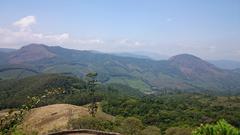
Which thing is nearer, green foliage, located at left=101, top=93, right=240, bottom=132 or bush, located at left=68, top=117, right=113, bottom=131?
bush, located at left=68, top=117, right=113, bottom=131

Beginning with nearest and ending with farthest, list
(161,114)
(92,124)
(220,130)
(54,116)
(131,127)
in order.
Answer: (220,130), (92,124), (131,127), (54,116), (161,114)

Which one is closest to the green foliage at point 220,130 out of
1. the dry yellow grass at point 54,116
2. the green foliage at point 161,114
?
the dry yellow grass at point 54,116

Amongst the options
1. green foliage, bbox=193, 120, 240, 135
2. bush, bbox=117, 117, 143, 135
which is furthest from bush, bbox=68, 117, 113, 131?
green foliage, bbox=193, 120, 240, 135

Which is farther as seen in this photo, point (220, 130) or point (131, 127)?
point (131, 127)

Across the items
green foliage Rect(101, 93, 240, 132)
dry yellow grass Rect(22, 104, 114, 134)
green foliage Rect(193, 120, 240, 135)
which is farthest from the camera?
green foliage Rect(101, 93, 240, 132)

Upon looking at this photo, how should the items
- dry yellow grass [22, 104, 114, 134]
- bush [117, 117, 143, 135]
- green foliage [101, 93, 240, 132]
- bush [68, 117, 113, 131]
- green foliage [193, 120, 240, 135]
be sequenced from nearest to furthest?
green foliage [193, 120, 240, 135], bush [68, 117, 113, 131], bush [117, 117, 143, 135], dry yellow grass [22, 104, 114, 134], green foliage [101, 93, 240, 132]

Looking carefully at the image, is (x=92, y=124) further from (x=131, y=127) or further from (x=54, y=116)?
(x=54, y=116)

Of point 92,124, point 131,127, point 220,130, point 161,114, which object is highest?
point 220,130

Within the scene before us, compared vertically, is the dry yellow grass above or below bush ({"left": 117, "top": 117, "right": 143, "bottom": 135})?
below

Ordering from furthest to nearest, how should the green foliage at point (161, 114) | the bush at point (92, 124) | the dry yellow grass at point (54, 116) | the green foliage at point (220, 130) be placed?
the green foliage at point (161, 114)
the dry yellow grass at point (54, 116)
the bush at point (92, 124)
the green foliage at point (220, 130)

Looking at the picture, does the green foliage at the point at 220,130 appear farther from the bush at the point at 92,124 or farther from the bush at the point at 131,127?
the bush at the point at 92,124

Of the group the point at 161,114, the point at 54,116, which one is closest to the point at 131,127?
the point at 54,116

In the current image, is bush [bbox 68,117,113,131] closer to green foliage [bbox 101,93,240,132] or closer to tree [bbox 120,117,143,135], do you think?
tree [bbox 120,117,143,135]

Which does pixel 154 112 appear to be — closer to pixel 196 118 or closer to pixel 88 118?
pixel 196 118
